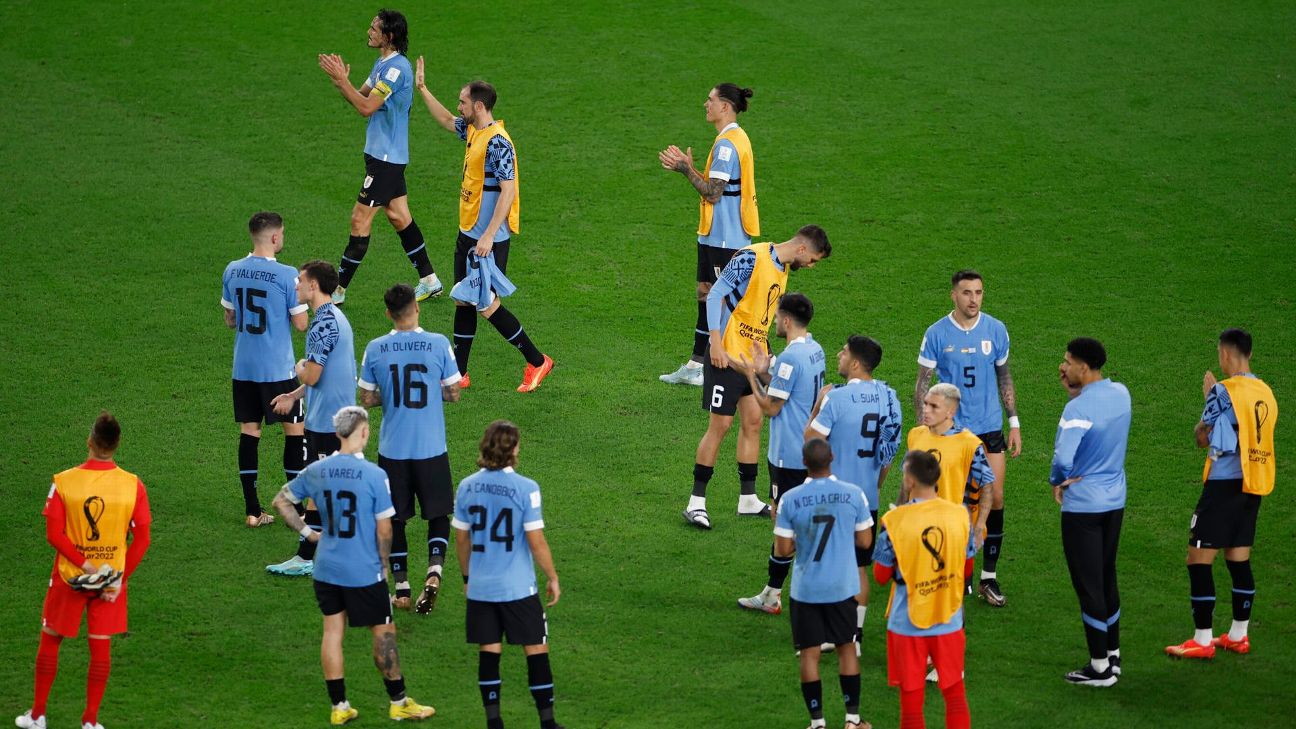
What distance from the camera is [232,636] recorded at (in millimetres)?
8516

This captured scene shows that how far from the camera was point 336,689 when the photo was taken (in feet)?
24.8

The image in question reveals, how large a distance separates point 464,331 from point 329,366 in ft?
10.1

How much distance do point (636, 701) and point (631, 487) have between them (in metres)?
2.94

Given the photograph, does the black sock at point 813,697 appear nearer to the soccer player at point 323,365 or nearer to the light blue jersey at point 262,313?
the soccer player at point 323,365

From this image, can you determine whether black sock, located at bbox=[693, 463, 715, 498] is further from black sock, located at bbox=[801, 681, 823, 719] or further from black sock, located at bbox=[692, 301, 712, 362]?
black sock, located at bbox=[801, 681, 823, 719]

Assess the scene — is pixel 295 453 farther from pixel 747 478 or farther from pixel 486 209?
pixel 747 478

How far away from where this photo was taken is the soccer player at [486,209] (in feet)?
37.8

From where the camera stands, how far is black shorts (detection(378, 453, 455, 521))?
8.64m

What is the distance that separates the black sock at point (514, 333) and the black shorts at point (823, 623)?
16.4 feet

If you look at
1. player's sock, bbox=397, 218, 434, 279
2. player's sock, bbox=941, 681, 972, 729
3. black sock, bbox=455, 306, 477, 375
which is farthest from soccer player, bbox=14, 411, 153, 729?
player's sock, bbox=397, 218, 434, 279

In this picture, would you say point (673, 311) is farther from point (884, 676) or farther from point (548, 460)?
point (884, 676)

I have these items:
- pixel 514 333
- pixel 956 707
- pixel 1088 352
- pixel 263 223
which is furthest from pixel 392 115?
pixel 956 707

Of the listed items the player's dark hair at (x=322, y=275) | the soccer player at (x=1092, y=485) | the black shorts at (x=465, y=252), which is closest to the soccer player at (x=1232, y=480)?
the soccer player at (x=1092, y=485)

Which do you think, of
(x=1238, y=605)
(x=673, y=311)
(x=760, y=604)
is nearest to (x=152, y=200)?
(x=673, y=311)
